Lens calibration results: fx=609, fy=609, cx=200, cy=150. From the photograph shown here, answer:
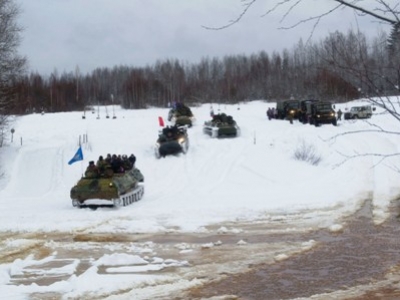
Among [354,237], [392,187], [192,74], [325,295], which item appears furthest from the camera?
[192,74]

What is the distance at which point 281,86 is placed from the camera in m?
99.2

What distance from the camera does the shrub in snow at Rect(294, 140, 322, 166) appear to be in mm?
31875

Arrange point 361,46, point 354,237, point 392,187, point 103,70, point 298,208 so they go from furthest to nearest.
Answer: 1. point 103,70
2. point 392,187
3. point 298,208
4. point 354,237
5. point 361,46

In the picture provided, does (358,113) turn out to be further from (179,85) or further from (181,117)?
(179,85)

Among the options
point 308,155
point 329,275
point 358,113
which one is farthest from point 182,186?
point 358,113

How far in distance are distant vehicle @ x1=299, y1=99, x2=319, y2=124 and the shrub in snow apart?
37.4 ft

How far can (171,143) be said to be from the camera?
1292 inches

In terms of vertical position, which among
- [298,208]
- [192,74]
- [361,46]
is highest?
[192,74]

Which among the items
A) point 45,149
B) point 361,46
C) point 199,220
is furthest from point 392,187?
point 361,46

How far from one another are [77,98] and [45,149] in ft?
205

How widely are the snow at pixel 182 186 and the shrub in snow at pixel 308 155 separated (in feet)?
1.02

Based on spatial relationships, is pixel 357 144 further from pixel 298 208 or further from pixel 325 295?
pixel 325 295

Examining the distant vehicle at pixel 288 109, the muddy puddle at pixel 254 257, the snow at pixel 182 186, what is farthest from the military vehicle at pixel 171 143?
the muddy puddle at pixel 254 257

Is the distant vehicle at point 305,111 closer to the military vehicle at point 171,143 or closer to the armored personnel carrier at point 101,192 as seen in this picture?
the military vehicle at point 171,143
